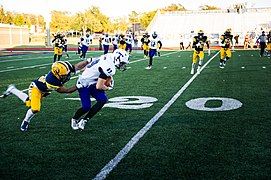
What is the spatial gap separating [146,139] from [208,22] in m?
57.7

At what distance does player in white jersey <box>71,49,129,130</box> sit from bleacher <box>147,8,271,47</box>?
4939 centimetres

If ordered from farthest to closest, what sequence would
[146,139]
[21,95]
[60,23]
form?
[60,23], [21,95], [146,139]

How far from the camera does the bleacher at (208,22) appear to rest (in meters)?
56.9

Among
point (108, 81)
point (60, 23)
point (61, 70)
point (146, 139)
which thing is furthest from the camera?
point (60, 23)

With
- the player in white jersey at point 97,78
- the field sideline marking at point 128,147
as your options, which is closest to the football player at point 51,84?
the player in white jersey at point 97,78

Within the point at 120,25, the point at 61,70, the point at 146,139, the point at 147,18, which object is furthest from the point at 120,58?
the point at 120,25

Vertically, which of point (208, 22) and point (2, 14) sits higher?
point (2, 14)

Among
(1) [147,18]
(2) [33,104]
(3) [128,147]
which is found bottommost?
(3) [128,147]

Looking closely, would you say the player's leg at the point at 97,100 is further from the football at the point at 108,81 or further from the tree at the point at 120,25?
the tree at the point at 120,25

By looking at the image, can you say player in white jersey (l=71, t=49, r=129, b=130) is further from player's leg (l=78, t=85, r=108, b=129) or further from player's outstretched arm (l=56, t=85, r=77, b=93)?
player's outstretched arm (l=56, t=85, r=77, b=93)

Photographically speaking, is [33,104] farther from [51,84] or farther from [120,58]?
[120,58]

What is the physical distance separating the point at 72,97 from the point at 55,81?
138 inches

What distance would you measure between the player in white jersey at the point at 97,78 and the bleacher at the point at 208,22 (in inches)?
1944

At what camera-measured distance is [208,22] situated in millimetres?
60656
